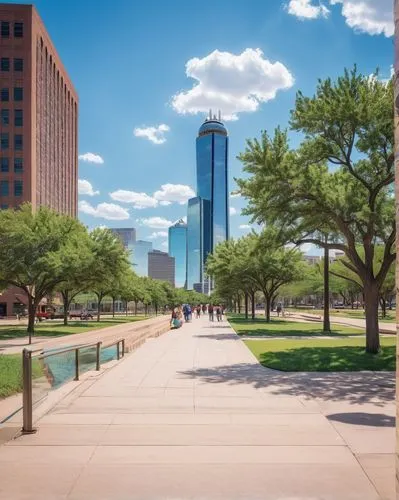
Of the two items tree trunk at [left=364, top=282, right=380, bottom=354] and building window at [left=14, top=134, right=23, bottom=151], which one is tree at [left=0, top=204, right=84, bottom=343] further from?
building window at [left=14, top=134, right=23, bottom=151]

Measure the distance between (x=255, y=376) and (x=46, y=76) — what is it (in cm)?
10151

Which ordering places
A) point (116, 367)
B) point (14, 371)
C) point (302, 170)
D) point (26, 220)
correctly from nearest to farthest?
point (14, 371)
point (116, 367)
point (302, 170)
point (26, 220)

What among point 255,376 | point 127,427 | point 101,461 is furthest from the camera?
point 255,376

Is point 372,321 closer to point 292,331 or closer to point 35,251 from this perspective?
point 292,331

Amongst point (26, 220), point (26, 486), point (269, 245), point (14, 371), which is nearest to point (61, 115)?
point (26, 220)

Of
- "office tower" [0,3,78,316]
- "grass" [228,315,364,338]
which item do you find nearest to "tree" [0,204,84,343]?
"grass" [228,315,364,338]

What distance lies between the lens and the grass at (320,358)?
15023mm

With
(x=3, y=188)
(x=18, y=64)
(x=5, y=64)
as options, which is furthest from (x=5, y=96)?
(x=3, y=188)

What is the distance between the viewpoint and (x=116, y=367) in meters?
15.8

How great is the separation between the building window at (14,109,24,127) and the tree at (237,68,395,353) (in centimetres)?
8123

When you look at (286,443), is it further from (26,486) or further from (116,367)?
(116,367)

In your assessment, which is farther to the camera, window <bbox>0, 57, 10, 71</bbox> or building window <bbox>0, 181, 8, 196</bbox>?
window <bbox>0, 57, 10, 71</bbox>

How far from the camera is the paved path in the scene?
5.36 metres

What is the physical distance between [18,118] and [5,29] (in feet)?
52.2
